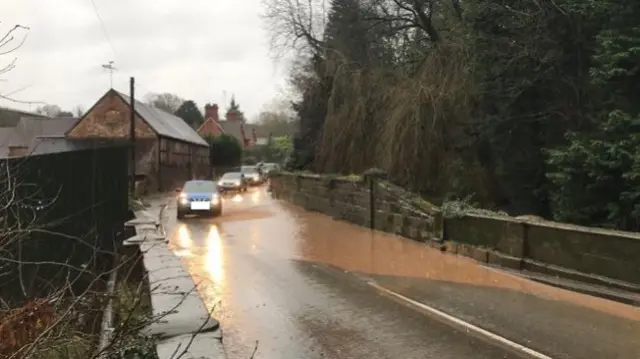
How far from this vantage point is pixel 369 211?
2166 centimetres

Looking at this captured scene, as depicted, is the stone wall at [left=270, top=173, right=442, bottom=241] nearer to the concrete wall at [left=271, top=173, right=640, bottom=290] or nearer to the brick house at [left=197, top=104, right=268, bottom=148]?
the concrete wall at [left=271, top=173, right=640, bottom=290]

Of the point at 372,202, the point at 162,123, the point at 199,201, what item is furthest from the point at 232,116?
the point at 372,202

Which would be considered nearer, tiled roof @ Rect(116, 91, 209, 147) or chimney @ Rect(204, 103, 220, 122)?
tiled roof @ Rect(116, 91, 209, 147)

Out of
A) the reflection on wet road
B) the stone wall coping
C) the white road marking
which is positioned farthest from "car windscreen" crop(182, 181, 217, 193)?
the white road marking

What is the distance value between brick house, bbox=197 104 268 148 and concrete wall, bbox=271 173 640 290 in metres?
66.1

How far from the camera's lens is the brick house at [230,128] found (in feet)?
323

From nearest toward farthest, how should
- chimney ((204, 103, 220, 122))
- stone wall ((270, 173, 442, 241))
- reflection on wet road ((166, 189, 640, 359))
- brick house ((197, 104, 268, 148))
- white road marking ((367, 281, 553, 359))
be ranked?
white road marking ((367, 281, 553, 359)) → reflection on wet road ((166, 189, 640, 359)) → stone wall ((270, 173, 442, 241)) → brick house ((197, 104, 268, 148)) → chimney ((204, 103, 220, 122))

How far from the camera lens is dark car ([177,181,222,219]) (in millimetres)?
26547

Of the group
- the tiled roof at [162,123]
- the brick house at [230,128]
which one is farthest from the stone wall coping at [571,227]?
the brick house at [230,128]

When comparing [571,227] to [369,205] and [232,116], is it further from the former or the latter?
[232,116]

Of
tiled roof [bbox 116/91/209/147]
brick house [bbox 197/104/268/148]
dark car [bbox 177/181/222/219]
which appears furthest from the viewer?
brick house [bbox 197/104/268/148]

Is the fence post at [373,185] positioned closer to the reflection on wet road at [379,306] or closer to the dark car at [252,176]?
the reflection on wet road at [379,306]

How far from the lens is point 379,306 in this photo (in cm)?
985

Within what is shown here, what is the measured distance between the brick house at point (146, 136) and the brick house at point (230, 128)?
2330 cm
